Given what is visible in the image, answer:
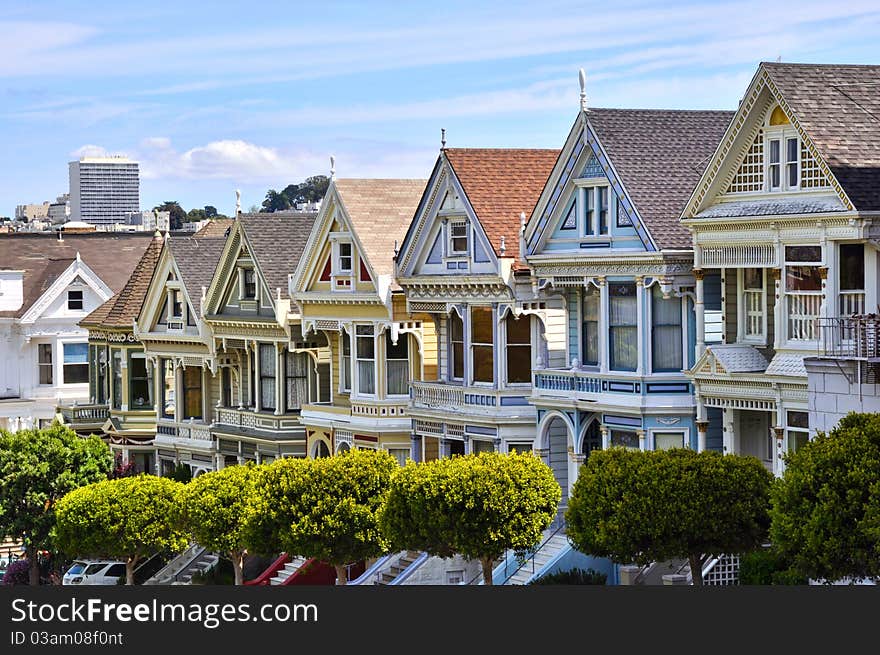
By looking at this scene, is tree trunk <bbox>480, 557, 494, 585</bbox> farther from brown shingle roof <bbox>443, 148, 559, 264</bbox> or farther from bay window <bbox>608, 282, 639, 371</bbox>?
brown shingle roof <bbox>443, 148, 559, 264</bbox>

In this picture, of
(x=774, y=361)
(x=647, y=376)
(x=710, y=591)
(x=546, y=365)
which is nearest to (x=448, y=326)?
(x=546, y=365)

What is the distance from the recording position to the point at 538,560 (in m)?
51.0

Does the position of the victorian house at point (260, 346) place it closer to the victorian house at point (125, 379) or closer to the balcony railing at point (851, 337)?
the victorian house at point (125, 379)

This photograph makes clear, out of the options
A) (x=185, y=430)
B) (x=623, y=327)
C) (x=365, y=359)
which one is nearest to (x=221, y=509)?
(x=365, y=359)

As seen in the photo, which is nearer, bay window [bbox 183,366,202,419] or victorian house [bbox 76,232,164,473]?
bay window [bbox 183,366,202,419]

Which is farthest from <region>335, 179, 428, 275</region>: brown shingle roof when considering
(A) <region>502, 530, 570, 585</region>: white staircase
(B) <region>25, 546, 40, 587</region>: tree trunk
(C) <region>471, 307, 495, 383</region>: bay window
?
(B) <region>25, 546, 40, 587</region>: tree trunk

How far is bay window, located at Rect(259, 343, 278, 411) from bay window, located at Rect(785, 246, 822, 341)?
22.6 meters

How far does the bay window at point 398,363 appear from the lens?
192 ft

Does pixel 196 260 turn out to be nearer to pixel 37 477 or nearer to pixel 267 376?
pixel 267 376

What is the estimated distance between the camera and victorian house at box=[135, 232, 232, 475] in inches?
2672

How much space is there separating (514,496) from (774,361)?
253 inches

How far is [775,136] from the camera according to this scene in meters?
44.9

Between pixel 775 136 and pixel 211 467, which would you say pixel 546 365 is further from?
pixel 211 467

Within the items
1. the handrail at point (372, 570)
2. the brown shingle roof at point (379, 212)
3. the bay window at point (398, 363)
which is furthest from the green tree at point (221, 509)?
the brown shingle roof at point (379, 212)
